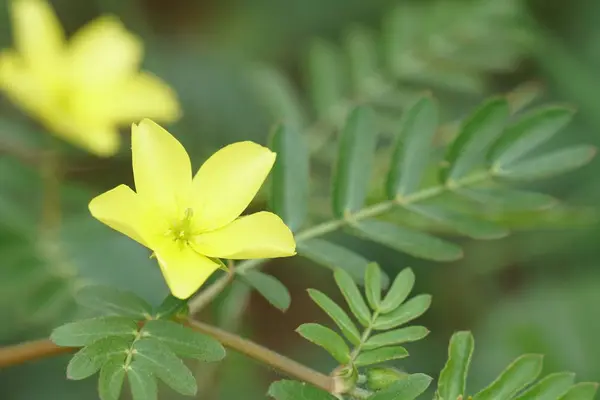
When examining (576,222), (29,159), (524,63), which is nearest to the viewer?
(576,222)

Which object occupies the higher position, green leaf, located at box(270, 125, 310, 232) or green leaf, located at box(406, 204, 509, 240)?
green leaf, located at box(406, 204, 509, 240)

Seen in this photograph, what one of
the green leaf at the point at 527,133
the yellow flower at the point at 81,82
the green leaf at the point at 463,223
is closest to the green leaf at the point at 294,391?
the green leaf at the point at 463,223

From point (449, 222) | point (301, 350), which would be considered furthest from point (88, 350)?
point (301, 350)

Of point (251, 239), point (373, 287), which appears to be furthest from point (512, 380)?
point (251, 239)

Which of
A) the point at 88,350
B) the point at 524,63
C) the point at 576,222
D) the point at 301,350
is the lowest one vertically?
the point at 301,350

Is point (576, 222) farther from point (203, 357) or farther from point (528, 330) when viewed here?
point (203, 357)

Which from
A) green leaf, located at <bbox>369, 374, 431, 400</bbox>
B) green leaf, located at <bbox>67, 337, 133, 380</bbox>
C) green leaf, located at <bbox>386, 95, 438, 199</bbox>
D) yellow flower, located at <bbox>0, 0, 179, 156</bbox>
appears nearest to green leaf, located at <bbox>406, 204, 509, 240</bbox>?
green leaf, located at <bbox>386, 95, 438, 199</bbox>

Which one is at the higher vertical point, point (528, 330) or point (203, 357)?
point (203, 357)

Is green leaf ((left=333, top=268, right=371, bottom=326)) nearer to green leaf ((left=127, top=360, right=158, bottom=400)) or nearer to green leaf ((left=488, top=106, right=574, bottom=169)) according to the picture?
green leaf ((left=127, top=360, right=158, bottom=400))
